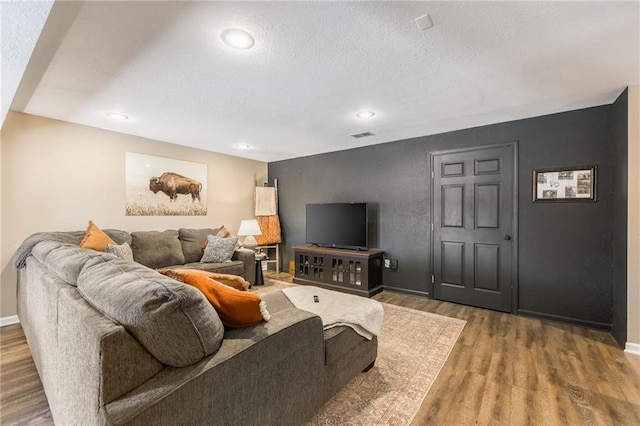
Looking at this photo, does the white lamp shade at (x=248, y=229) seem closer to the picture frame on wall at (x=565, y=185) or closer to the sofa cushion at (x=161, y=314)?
the sofa cushion at (x=161, y=314)

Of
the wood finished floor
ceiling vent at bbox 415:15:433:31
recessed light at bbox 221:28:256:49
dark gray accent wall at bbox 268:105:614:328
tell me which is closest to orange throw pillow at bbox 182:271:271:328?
the wood finished floor

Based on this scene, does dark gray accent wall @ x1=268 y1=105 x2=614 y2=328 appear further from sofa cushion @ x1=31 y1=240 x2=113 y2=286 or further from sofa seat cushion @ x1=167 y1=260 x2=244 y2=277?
sofa cushion @ x1=31 y1=240 x2=113 y2=286

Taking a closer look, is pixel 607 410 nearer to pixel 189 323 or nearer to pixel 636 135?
pixel 636 135

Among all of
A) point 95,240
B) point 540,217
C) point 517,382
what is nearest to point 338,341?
point 517,382

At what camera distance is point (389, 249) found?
4.40 metres

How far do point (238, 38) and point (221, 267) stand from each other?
3.05 meters

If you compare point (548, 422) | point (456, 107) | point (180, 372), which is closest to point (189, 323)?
point (180, 372)

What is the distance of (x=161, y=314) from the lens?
3.36ft

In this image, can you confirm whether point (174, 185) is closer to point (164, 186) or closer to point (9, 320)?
point (164, 186)

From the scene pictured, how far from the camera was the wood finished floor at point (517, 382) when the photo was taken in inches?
67.2

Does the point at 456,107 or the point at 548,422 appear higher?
the point at 456,107

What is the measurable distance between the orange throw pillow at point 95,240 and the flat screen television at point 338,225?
289cm

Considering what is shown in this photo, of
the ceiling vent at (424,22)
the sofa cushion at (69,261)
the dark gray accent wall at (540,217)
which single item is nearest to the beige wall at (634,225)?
the dark gray accent wall at (540,217)

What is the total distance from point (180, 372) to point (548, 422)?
2.09m
